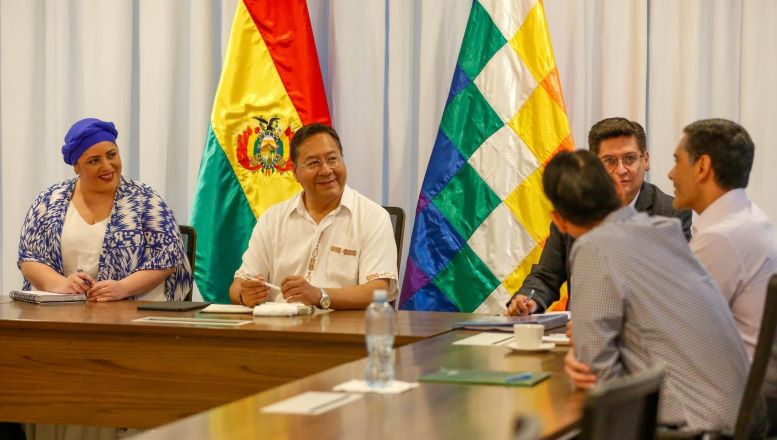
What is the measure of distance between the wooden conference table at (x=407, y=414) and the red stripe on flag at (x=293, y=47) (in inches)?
106

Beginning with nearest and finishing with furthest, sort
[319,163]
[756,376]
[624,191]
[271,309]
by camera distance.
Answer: [756,376], [271,309], [624,191], [319,163]

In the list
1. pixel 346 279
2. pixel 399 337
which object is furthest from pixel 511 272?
pixel 399 337

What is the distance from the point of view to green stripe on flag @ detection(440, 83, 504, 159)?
480 cm

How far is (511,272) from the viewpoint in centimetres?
471

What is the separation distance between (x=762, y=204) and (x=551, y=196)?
2.73 meters

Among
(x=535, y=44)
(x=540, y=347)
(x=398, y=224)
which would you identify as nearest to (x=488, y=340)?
(x=540, y=347)

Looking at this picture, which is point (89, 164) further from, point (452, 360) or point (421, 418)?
point (421, 418)

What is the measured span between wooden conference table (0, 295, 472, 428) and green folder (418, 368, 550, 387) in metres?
0.75

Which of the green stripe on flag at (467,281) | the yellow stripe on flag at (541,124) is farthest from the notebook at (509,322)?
the yellow stripe on flag at (541,124)

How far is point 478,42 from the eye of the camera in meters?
4.85

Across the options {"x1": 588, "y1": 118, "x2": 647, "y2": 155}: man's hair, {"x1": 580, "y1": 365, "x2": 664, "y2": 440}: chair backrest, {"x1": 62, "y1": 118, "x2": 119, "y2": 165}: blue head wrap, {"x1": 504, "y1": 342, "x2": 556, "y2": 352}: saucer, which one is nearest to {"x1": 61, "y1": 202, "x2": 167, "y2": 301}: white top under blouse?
{"x1": 62, "y1": 118, "x2": 119, "y2": 165}: blue head wrap

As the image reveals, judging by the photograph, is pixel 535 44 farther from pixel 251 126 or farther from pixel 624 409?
pixel 624 409

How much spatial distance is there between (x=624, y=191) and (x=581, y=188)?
1.58 metres

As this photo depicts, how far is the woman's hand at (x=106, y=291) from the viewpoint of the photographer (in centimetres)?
415
